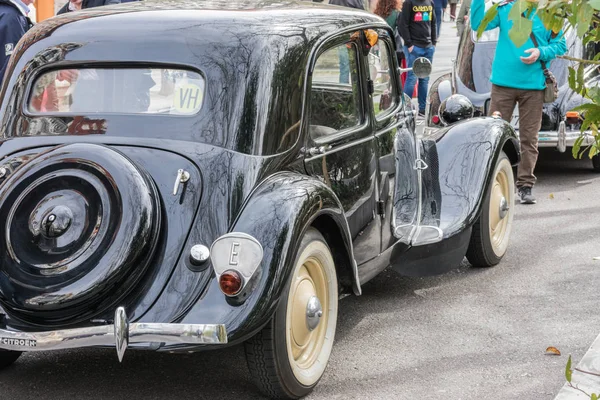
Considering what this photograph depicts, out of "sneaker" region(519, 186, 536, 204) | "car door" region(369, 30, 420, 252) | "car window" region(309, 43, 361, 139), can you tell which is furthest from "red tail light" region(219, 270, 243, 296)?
"sneaker" region(519, 186, 536, 204)

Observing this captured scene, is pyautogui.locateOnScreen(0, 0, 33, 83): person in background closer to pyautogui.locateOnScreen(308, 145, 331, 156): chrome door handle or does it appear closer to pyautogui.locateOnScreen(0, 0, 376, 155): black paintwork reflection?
pyautogui.locateOnScreen(0, 0, 376, 155): black paintwork reflection

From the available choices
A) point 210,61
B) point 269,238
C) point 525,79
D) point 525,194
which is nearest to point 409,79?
point 525,194

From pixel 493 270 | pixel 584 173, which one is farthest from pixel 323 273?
pixel 584 173

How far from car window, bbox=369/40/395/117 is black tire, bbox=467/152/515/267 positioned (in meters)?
0.94

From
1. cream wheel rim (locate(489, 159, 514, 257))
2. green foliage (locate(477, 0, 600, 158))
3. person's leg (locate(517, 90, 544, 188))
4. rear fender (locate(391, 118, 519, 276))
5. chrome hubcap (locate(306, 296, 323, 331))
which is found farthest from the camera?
person's leg (locate(517, 90, 544, 188))

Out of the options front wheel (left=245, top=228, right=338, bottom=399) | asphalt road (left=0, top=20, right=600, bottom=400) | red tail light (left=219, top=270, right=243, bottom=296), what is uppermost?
red tail light (left=219, top=270, right=243, bottom=296)

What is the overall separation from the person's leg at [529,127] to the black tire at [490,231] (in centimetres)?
161

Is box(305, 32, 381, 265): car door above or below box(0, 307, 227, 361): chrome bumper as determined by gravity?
above

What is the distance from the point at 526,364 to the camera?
4598mm

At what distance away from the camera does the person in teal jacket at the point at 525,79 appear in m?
7.74

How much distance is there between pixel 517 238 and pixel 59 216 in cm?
423

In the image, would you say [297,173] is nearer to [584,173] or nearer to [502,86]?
[502,86]

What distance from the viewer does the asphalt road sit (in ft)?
14.1

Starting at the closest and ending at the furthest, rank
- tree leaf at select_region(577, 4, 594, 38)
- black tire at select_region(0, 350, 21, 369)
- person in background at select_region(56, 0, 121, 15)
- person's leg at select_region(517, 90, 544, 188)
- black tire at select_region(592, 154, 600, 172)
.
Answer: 1. tree leaf at select_region(577, 4, 594, 38)
2. black tire at select_region(0, 350, 21, 369)
3. person's leg at select_region(517, 90, 544, 188)
4. person in background at select_region(56, 0, 121, 15)
5. black tire at select_region(592, 154, 600, 172)
